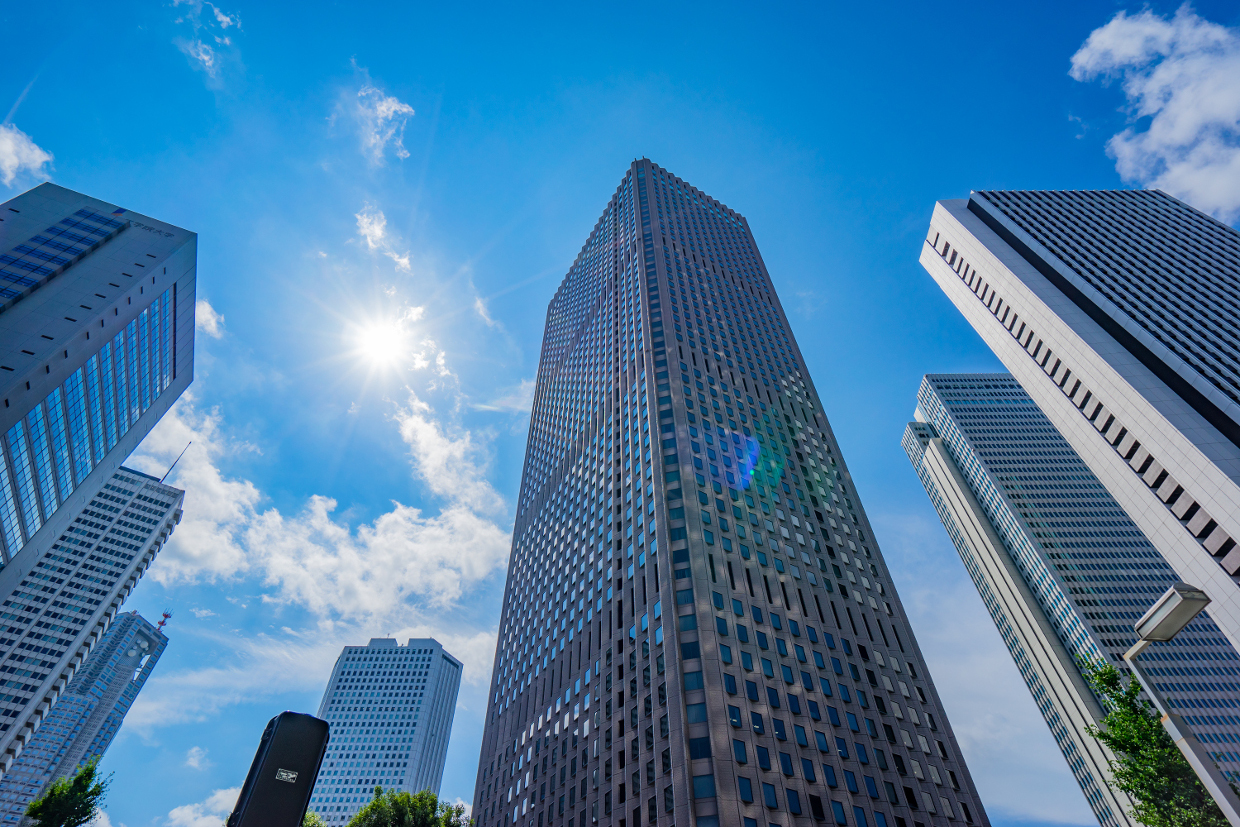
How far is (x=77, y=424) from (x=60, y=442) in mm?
2931

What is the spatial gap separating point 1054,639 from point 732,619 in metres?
137

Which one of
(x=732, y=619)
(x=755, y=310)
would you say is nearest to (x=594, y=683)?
(x=732, y=619)

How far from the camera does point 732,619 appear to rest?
52031mm

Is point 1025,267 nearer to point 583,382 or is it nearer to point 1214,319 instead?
point 1214,319

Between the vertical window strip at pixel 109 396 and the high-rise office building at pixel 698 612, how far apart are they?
59.5m

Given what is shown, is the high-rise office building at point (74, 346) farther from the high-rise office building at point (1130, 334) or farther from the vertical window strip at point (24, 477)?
the high-rise office building at point (1130, 334)

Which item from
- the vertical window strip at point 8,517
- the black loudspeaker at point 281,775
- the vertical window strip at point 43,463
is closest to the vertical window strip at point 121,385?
the vertical window strip at point 43,463

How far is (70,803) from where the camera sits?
46094mm

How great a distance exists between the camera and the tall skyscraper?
130000 mm

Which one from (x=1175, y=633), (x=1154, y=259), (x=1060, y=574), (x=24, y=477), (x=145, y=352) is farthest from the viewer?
(x=1060, y=574)

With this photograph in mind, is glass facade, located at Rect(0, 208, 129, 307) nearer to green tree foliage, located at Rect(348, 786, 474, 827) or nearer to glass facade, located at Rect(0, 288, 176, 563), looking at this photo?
glass facade, located at Rect(0, 288, 176, 563)

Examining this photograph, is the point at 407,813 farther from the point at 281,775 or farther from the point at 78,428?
the point at 78,428

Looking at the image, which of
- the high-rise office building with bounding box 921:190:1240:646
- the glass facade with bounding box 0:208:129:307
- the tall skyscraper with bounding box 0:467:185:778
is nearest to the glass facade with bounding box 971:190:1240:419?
the high-rise office building with bounding box 921:190:1240:646

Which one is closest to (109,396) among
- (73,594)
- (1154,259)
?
(73,594)
